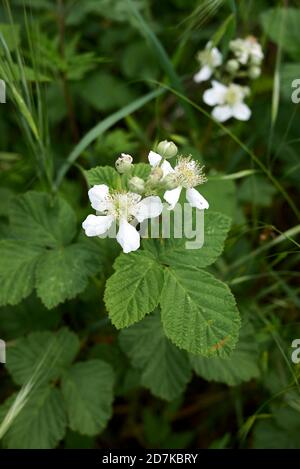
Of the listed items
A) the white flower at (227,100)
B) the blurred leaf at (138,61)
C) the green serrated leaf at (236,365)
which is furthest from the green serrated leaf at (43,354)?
the blurred leaf at (138,61)

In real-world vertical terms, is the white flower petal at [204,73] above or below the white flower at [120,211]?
above

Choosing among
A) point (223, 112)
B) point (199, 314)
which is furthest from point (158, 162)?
point (223, 112)

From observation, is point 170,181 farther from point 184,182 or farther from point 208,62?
point 208,62

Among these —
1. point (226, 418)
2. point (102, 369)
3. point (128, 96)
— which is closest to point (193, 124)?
point (128, 96)

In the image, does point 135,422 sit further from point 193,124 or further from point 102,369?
point 193,124

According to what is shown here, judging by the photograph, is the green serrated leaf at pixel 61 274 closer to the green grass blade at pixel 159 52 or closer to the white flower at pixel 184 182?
the white flower at pixel 184 182

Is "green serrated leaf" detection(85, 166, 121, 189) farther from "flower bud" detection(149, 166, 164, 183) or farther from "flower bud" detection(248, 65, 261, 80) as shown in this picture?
"flower bud" detection(248, 65, 261, 80)
